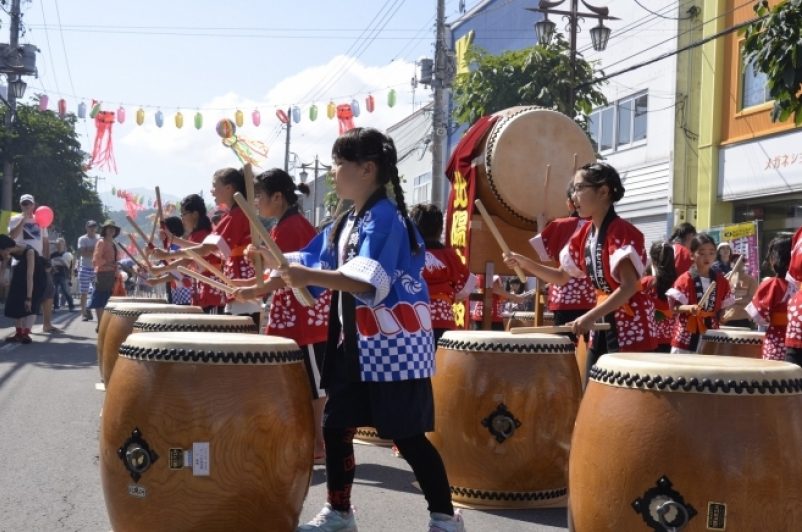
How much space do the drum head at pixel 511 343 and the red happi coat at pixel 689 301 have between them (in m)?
2.76

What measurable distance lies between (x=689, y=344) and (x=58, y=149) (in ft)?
79.9

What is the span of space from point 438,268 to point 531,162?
2.76 ft

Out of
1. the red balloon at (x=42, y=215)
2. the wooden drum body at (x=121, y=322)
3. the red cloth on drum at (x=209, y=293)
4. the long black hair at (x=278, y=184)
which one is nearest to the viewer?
the long black hair at (x=278, y=184)

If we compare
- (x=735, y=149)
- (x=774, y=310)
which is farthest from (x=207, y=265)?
(x=735, y=149)

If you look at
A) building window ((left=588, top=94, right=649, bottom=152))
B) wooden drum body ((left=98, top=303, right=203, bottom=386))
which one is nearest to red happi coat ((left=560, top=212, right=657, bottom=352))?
wooden drum body ((left=98, top=303, right=203, bottom=386))

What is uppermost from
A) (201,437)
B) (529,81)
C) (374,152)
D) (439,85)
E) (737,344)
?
(439,85)

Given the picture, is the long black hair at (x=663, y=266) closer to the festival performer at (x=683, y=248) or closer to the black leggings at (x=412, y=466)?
the festival performer at (x=683, y=248)

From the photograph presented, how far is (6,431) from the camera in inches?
231

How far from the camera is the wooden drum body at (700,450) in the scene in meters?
2.75

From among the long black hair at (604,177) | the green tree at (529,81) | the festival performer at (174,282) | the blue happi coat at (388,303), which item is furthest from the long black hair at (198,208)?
the green tree at (529,81)

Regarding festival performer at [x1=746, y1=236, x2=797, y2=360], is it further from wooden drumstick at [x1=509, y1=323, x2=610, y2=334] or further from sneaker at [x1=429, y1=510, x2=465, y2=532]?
sneaker at [x1=429, y1=510, x2=465, y2=532]

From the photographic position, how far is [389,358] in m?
3.34

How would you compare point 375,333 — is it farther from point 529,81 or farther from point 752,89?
point 752,89

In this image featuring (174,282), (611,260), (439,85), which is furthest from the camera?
(439,85)
